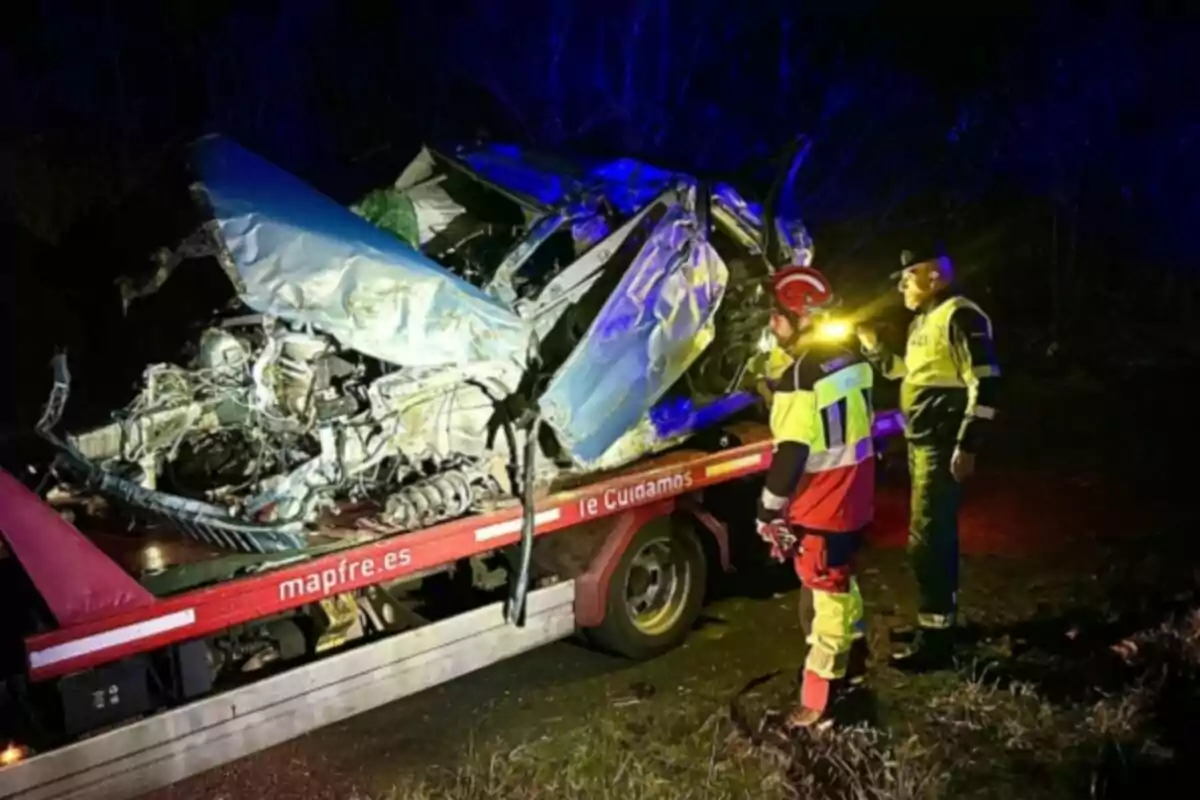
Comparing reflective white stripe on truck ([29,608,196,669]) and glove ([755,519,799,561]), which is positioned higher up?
A: reflective white stripe on truck ([29,608,196,669])

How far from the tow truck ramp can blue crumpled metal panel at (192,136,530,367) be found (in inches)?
50.6

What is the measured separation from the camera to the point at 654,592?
261 inches

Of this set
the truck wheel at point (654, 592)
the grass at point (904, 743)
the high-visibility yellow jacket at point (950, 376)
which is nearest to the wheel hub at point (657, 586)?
Answer: the truck wheel at point (654, 592)

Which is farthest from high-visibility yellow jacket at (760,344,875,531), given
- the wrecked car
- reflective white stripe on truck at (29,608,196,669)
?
reflective white stripe on truck at (29,608,196,669)

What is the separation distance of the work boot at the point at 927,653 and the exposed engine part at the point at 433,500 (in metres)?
2.38

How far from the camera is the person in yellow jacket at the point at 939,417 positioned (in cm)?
575

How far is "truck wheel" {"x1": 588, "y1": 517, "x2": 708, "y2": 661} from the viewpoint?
20.5 feet

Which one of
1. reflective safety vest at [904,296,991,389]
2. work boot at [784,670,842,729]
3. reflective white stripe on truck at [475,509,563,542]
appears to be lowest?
work boot at [784,670,842,729]

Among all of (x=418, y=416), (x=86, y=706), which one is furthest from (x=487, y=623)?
(x=86, y=706)

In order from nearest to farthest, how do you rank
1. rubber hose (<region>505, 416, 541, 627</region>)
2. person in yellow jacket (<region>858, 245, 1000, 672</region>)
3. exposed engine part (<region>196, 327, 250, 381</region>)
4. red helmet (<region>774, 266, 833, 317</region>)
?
red helmet (<region>774, 266, 833, 317</region>) → rubber hose (<region>505, 416, 541, 627</region>) → person in yellow jacket (<region>858, 245, 1000, 672</region>) → exposed engine part (<region>196, 327, 250, 381</region>)

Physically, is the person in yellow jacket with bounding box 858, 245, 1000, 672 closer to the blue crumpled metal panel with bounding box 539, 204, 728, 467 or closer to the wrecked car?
the blue crumpled metal panel with bounding box 539, 204, 728, 467

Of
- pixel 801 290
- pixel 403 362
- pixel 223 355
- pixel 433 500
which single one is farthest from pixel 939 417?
pixel 223 355

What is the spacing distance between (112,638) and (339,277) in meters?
1.87

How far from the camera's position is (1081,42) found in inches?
850
